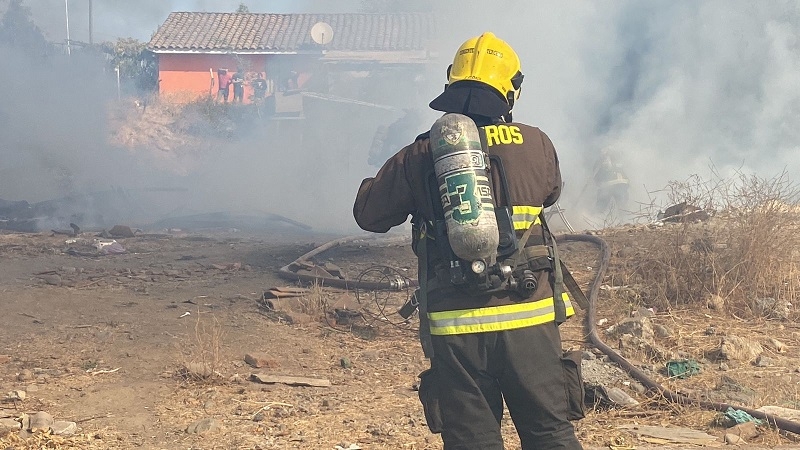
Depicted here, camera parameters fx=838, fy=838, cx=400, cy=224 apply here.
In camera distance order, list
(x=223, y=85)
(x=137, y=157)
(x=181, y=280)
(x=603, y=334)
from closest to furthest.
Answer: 1. (x=603, y=334)
2. (x=181, y=280)
3. (x=137, y=157)
4. (x=223, y=85)

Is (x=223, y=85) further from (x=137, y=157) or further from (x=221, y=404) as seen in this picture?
(x=221, y=404)

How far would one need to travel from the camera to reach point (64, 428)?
162 inches

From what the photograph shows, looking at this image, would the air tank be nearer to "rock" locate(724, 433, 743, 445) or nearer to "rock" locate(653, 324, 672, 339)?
"rock" locate(724, 433, 743, 445)

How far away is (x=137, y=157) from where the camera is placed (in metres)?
23.5

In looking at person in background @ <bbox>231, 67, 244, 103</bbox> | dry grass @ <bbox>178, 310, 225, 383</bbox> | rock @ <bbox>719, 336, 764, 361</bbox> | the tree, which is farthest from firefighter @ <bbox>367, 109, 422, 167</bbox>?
the tree

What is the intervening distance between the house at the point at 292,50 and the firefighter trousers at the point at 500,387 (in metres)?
22.0

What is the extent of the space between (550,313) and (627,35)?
500 inches

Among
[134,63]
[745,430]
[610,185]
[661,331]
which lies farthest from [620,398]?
[134,63]

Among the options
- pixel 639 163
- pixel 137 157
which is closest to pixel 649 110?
pixel 639 163

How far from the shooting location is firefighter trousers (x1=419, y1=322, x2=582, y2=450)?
8.64 ft

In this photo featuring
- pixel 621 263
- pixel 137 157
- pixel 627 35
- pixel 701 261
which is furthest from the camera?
pixel 137 157

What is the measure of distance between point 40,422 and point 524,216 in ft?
9.08

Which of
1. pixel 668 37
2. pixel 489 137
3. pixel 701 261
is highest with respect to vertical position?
pixel 668 37

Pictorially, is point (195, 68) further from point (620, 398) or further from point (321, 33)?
point (620, 398)
